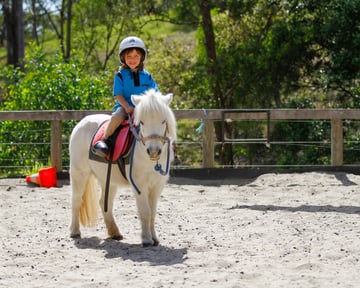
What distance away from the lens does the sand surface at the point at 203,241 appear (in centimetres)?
536

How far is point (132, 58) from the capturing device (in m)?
6.79

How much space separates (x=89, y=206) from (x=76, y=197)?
0.51ft

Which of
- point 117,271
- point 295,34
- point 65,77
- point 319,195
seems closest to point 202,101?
point 295,34

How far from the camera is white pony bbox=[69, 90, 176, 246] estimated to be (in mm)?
6188

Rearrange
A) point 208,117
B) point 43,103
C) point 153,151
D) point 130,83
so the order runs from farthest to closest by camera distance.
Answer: point 43,103, point 208,117, point 130,83, point 153,151

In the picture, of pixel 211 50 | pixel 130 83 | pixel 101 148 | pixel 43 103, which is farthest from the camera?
pixel 211 50

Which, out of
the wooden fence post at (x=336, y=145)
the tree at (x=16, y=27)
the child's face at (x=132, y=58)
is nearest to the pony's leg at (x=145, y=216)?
the child's face at (x=132, y=58)

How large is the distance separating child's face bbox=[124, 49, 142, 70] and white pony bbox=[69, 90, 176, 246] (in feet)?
1.74

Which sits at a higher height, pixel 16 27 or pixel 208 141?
pixel 16 27

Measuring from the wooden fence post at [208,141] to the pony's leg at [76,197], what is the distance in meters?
4.44

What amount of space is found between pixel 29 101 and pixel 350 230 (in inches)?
334

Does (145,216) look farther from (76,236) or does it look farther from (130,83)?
(130,83)

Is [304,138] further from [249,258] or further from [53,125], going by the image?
[249,258]

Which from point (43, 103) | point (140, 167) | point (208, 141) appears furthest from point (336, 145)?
point (43, 103)
